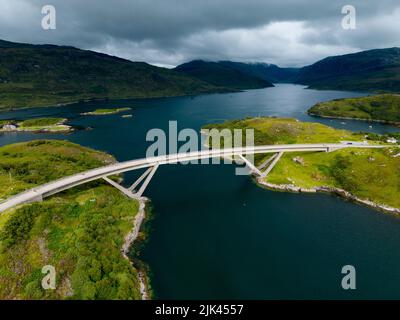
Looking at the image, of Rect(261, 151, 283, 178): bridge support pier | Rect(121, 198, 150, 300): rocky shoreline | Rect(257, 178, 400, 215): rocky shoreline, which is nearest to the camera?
Rect(121, 198, 150, 300): rocky shoreline

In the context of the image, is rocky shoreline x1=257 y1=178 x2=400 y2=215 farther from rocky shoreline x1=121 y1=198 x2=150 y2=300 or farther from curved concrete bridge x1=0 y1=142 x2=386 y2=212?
rocky shoreline x1=121 y1=198 x2=150 y2=300

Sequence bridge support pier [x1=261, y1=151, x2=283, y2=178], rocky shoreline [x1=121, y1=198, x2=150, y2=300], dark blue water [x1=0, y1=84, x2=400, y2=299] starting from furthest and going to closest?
bridge support pier [x1=261, y1=151, x2=283, y2=178] → dark blue water [x1=0, y1=84, x2=400, y2=299] → rocky shoreline [x1=121, y1=198, x2=150, y2=300]

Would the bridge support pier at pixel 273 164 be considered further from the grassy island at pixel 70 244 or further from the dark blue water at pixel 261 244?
the grassy island at pixel 70 244

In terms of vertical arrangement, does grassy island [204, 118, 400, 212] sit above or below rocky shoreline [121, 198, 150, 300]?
above

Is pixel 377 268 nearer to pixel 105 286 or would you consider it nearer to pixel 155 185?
pixel 105 286

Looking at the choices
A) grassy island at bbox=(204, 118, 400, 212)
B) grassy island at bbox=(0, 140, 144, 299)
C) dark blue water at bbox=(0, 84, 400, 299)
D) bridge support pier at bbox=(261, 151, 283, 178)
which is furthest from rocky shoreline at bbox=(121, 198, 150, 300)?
bridge support pier at bbox=(261, 151, 283, 178)

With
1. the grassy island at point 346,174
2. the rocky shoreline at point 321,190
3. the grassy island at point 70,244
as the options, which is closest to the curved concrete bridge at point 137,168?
→ the grassy island at point 70,244

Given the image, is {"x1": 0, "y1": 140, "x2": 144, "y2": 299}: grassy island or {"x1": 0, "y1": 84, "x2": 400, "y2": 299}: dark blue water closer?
{"x1": 0, "y1": 140, "x2": 144, "y2": 299}: grassy island
